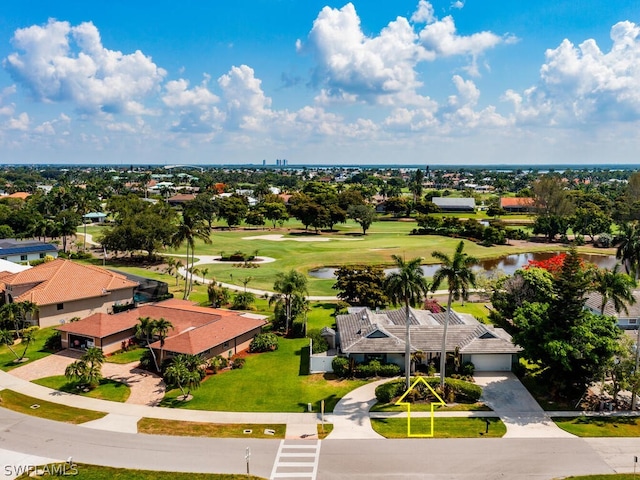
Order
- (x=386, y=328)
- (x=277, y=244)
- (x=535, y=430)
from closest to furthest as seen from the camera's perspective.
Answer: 1. (x=535, y=430)
2. (x=386, y=328)
3. (x=277, y=244)

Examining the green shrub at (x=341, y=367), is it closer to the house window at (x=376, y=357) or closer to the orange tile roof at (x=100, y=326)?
the house window at (x=376, y=357)

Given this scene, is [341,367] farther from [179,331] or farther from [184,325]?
[184,325]

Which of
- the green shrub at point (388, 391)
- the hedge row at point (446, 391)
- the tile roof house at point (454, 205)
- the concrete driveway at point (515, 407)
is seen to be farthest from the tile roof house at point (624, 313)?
the tile roof house at point (454, 205)

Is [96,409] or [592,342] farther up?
[592,342]

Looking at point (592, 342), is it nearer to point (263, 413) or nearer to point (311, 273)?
point (263, 413)

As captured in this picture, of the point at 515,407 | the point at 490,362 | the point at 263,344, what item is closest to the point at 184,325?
the point at 263,344

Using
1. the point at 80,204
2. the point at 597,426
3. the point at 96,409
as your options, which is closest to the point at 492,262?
the point at 597,426
